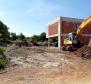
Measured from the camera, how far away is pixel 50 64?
53.8ft

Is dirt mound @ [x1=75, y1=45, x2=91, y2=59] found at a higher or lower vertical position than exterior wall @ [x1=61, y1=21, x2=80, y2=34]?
lower

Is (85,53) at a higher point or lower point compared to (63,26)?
lower

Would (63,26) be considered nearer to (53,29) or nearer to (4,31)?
(53,29)

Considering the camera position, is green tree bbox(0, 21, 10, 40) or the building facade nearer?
the building facade

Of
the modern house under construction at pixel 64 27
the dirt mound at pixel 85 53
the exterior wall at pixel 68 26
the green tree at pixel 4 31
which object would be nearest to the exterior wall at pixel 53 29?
the modern house under construction at pixel 64 27

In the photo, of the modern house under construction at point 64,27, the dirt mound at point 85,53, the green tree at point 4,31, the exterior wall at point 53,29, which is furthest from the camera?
the green tree at point 4,31

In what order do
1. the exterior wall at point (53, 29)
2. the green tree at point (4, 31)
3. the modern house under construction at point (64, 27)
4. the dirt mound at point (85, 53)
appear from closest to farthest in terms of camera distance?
the dirt mound at point (85, 53), the modern house under construction at point (64, 27), the exterior wall at point (53, 29), the green tree at point (4, 31)

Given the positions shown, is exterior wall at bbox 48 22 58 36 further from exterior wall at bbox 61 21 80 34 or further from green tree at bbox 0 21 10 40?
green tree at bbox 0 21 10 40

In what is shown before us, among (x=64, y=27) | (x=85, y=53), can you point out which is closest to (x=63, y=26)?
(x=64, y=27)

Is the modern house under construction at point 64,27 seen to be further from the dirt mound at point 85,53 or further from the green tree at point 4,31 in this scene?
the green tree at point 4,31

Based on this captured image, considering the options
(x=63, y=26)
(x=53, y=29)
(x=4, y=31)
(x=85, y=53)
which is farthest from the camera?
(x=4, y=31)

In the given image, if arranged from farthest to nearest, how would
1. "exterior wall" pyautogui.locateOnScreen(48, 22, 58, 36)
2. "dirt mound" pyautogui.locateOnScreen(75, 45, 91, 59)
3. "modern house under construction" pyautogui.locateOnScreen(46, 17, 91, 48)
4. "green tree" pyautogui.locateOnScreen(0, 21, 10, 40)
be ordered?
"green tree" pyautogui.locateOnScreen(0, 21, 10, 40) → "exterior wall" pyautogui.locateOnScreen(48, 22, 58, 36) → "modern house under construction" pyautogui.locateOnScreen(46, 17, 91, 48) → "dirt mound" pyautogui.locateOnScreen(75, 45, 91, 59)

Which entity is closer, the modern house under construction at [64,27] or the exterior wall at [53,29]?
the modern house under construction at [64,27]

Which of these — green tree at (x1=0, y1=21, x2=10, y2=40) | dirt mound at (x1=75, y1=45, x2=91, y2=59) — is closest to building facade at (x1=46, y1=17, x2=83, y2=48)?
dirt mound at (x1=75, y1=45, x2=91, y2=59)
